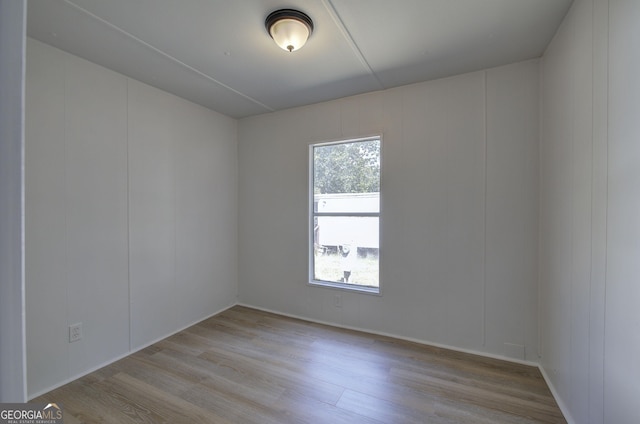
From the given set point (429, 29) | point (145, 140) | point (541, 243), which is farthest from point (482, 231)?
point (145, 140)

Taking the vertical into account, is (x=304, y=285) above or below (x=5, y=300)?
below

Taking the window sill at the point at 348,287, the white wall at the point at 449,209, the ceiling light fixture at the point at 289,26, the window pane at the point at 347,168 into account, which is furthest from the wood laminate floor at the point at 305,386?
the ceiling light fixture at the point at 289,26

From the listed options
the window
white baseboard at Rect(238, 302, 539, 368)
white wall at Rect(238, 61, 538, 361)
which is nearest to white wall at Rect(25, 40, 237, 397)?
white baseboard at Rect(238, 302, 539, 368)

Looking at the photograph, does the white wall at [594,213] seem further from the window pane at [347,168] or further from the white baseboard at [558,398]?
the window pane at [347,168]

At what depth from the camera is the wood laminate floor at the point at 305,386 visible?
1740 millimetres

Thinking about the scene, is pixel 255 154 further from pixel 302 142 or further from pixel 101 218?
pixel 101 218

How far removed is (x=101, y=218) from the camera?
2311mm

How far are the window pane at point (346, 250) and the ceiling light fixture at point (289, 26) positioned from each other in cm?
183

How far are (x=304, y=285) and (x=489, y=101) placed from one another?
2.69m

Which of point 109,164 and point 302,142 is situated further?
point 302,142


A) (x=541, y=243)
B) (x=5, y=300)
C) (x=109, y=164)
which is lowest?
(x=541, y=243)

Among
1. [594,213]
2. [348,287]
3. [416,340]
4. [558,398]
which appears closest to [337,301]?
[348,287]

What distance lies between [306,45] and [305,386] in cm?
263

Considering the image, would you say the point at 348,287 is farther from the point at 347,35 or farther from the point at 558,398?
the point at 347,35
